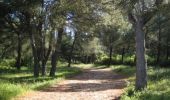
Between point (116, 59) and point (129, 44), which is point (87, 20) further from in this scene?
point (116, 59)

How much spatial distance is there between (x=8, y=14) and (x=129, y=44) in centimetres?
3067

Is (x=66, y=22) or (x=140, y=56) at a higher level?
(x=66, y=22)

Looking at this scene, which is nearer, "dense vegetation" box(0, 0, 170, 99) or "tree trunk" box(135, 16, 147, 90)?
"dense vegetation" box(0, 0, 170, 99)

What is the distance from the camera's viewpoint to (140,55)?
1798 centimetres

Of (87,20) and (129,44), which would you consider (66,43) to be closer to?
(129,44)

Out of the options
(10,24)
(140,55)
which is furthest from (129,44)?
(140,55)

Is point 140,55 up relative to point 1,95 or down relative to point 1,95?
up

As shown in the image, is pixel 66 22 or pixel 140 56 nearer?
pixel 140 56

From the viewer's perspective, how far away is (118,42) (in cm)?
6384

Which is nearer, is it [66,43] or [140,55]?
[140,55]

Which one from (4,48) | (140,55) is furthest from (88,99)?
A: (4,48)

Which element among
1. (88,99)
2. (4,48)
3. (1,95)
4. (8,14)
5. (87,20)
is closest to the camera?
(1,95)

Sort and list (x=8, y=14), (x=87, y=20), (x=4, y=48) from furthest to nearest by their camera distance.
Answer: (x=4, y=48), (x=8, y=14), (x=87, y=20)

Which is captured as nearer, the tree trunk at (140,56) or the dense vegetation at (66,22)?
the dense vegetation at (66,22)
